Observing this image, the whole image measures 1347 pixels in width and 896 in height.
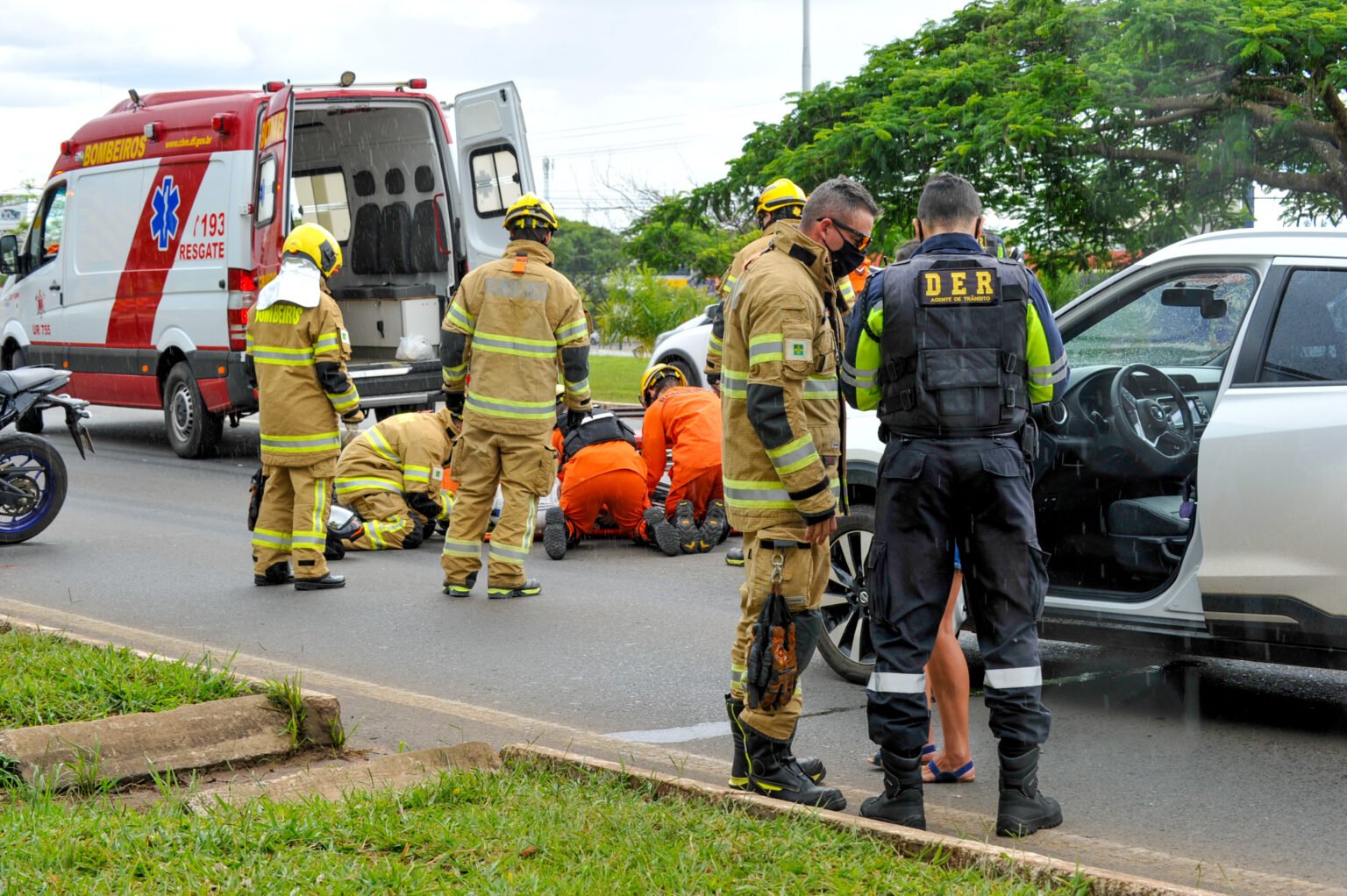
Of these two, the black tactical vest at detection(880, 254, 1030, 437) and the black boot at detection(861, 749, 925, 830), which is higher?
the black tactical vest at detection(880, 254, 1030, 437)

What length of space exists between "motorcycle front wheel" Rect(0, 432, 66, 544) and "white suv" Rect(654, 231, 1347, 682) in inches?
227

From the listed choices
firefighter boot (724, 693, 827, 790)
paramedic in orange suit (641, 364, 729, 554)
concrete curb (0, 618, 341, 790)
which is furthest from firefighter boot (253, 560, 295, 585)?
firefighter boot (724, 693, 827, 790)

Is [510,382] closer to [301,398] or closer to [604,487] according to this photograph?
[301,398]

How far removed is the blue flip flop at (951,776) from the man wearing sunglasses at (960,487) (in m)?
0.53

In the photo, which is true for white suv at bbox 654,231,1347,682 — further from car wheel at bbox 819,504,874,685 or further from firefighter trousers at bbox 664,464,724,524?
firefighter trousers at bbox 664,464,724,524

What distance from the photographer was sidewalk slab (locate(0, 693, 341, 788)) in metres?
4.35

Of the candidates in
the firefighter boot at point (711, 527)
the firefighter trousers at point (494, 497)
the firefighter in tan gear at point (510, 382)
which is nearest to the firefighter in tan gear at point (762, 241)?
the firefighter boot at point (711, 527)

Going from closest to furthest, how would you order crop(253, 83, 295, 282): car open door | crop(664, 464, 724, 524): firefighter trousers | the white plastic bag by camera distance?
1. crop(664, 464, 724, 524): firefighter trousers
2. crop(253, 83, 295, 282): car open door
3. the white plastic bag

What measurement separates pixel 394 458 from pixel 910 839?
617 centimetres

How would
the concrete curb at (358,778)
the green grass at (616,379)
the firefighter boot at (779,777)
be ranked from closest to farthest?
the concrete curb at (358,778)
the firefighter boot at (779,777)
the green grass at (616,379)

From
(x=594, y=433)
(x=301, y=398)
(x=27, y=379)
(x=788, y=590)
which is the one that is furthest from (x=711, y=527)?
(x=788, y=590)

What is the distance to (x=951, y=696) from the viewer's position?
15.5 ft

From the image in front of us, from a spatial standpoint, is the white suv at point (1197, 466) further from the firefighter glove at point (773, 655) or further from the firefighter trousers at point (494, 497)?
the firefighter trousers at point (494, 497)

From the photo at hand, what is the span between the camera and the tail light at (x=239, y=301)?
12.2 metres
